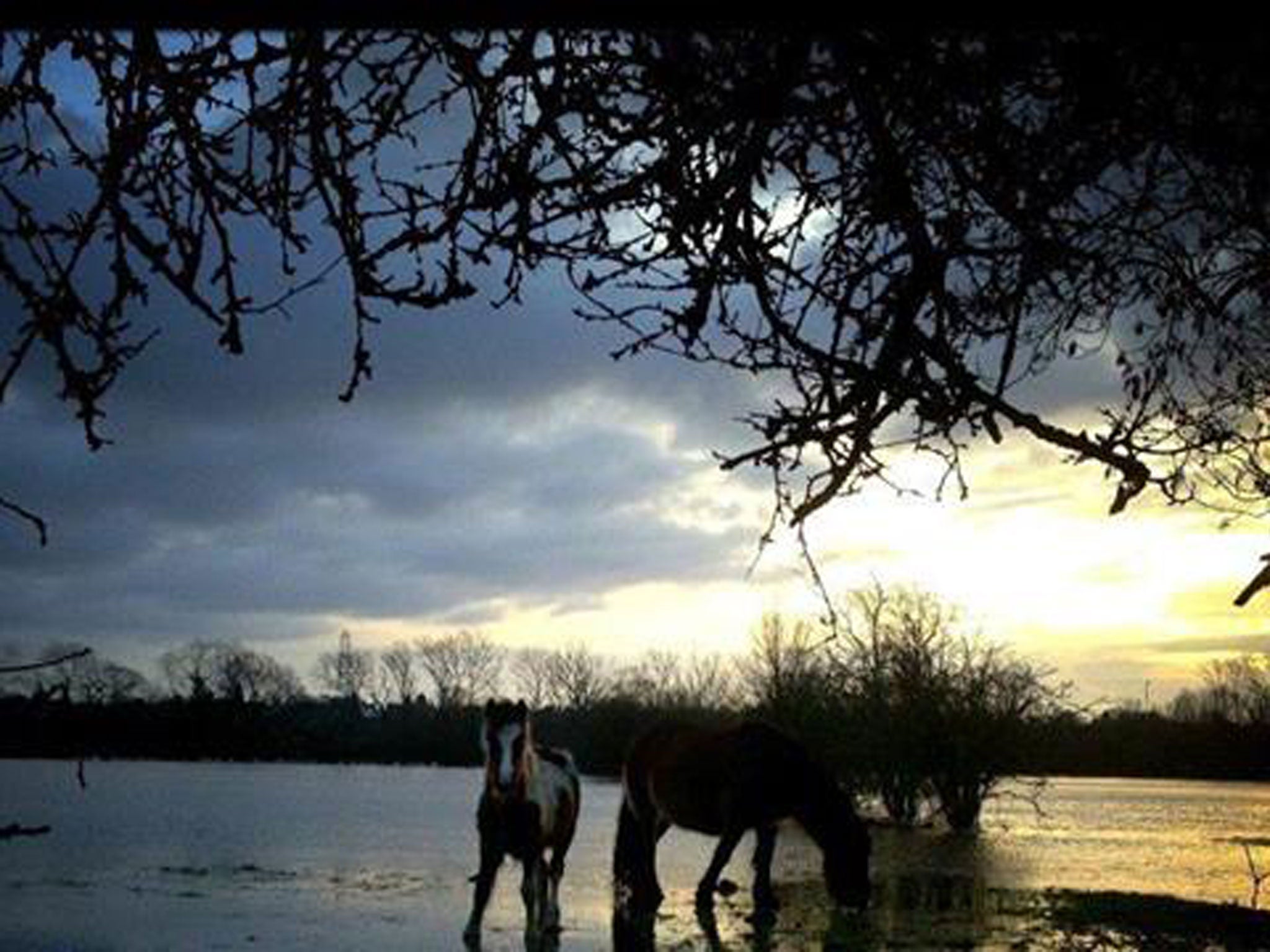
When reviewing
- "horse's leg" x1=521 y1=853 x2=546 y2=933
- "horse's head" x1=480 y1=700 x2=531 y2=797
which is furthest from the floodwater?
"horse's head" x1=480 y1=700 x2=531 y2=797

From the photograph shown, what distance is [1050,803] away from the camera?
1533 inches

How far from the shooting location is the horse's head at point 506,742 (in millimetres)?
12312

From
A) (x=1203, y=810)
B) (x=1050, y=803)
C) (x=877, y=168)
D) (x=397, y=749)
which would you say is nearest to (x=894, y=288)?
(x=877, y=168)

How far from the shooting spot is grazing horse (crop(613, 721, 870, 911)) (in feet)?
44.4


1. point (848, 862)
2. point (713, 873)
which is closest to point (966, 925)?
point (848, 862)

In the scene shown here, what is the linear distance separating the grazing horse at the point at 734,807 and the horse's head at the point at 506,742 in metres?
1.98

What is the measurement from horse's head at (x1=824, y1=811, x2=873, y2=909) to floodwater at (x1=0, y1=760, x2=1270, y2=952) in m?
0.29

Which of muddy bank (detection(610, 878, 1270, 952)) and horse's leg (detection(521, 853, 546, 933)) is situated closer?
muddy bank (detection(610, 878, 1270, 952))

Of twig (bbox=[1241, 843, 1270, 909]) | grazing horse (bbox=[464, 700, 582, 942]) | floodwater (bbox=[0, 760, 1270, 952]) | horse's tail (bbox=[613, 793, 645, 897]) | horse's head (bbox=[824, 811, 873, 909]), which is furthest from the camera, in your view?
horse's tail (bbox=[613, 793, 645, 897])

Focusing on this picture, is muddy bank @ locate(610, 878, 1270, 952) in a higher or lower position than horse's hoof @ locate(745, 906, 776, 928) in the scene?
lower

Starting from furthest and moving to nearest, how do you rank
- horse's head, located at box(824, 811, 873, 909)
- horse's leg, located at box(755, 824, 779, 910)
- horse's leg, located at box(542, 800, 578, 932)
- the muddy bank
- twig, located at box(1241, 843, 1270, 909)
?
horse's head, located at box(824, 811, 873, 909) → horse's leg, located at box(542, 800, 578, 932) → horse's leg, located at box(755, 824, 779, 910) → the muddy bank → twig, located at box(1241, 843, 1270, 909)

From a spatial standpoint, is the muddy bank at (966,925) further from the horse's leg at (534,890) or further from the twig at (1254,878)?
the horse's leg at (534,890)

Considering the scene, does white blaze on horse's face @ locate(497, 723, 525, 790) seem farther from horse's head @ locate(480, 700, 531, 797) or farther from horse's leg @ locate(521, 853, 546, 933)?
horse's leg @ locate(521, 853, 546, 933)

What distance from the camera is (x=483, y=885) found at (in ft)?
38.0
